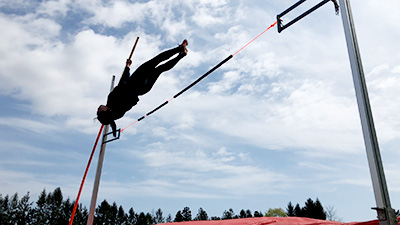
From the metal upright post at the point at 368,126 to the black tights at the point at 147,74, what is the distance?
255 cm

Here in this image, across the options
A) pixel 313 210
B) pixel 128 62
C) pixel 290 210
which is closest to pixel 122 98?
pixel 128 62

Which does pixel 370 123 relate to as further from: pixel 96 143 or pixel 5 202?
pixel 5 202

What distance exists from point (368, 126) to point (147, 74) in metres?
3.37

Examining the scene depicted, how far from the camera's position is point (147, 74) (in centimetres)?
497

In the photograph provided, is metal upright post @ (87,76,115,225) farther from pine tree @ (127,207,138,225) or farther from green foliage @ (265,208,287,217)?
pine tree @ (127,207,138,225)

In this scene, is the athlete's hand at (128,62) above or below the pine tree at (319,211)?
above

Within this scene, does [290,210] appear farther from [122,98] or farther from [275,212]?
[122,98]

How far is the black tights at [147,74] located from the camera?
15.9ft

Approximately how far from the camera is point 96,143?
230 inches

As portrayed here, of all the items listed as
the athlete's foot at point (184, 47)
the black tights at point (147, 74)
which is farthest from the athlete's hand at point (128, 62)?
the athlete's foot at point (184, 47)

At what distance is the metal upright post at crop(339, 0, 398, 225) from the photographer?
209 cm

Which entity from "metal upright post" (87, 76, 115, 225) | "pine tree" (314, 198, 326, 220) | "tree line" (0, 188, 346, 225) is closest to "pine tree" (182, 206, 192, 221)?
"tree line" (0, 188, 346, 225)

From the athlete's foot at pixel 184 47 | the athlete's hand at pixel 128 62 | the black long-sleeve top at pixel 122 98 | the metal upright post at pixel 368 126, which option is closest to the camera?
the metal upright post at pixel 368 126

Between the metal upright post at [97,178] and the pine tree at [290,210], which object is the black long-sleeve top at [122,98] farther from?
the pine tree at [290,210]
